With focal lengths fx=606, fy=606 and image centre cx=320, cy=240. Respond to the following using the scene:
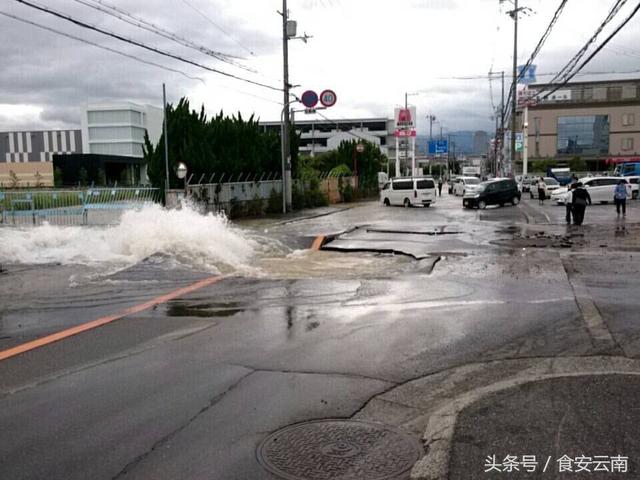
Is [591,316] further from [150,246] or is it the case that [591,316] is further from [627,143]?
[627,143]

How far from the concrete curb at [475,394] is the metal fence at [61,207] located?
19245 millimetres

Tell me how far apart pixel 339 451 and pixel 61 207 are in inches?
815

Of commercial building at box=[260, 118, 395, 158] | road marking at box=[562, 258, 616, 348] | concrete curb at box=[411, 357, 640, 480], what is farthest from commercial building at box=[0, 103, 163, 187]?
concrete curb at box=[411, 357, 640, 480]

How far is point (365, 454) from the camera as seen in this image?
156 inches

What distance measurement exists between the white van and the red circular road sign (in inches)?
270

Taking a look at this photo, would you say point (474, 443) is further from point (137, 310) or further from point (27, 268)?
point (27, 268)

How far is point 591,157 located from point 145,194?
8652 cm

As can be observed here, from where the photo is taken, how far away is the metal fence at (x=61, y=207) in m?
21.8

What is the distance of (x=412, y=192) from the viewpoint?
3784cm

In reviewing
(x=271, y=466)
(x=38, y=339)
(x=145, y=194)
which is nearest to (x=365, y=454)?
(x=271, y=466)

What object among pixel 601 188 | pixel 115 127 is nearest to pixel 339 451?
pixel 601 188

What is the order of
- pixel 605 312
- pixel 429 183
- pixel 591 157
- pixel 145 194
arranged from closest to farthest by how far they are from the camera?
pixel 605 312 < pixel 145 194 < pixel 429 183 < pixel 591 157

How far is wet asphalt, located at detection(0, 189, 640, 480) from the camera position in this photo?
4160mm

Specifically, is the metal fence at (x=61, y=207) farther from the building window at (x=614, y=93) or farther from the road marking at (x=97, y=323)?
the building window at (x=614, y=93)
